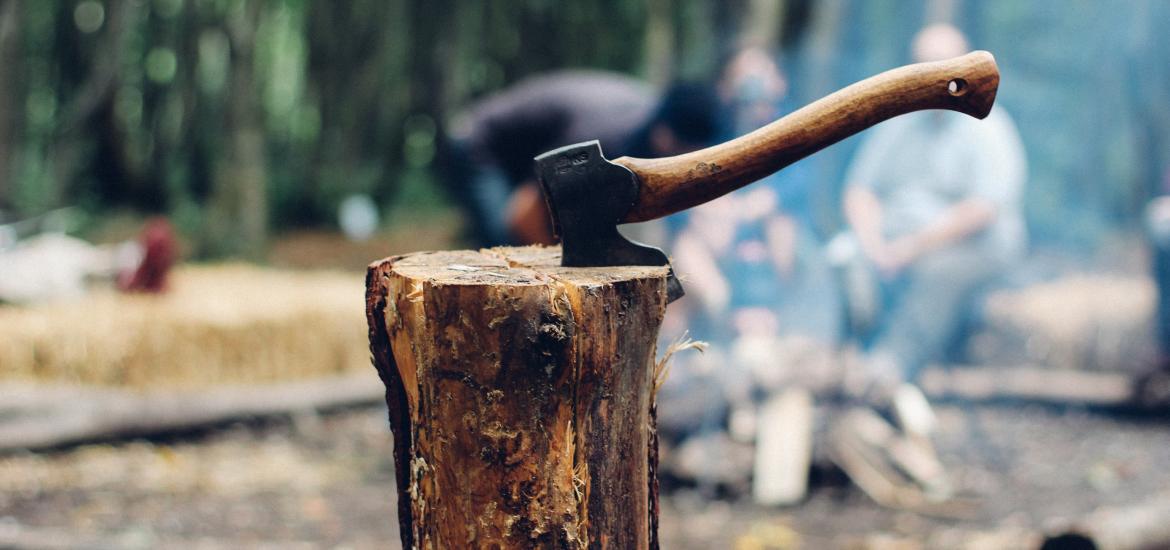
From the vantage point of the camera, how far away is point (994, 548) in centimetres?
328

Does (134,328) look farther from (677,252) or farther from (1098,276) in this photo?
(1098,276)

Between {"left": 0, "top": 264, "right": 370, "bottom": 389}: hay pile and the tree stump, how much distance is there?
406 centimetres

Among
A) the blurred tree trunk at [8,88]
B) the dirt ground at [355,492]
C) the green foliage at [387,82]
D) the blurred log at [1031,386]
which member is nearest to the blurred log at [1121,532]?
the dirt ground at [355,492]

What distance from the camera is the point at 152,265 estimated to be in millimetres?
5363

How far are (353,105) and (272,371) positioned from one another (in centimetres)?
670

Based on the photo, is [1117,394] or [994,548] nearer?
[994,548]

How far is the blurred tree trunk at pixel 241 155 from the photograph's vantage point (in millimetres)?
7332

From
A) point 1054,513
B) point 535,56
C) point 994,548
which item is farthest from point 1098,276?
point 535,56

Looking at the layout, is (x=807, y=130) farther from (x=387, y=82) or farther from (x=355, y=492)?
(x=387, y=82)

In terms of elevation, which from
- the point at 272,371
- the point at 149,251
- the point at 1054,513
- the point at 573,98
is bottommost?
the point at 1054,513

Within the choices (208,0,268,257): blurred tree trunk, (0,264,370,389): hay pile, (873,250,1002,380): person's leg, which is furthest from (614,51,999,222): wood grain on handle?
(208,0,268,257): blurred tree trunk

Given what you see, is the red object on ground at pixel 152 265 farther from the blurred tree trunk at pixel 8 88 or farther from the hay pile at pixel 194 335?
the blurred tree trunk at pixel 8 88

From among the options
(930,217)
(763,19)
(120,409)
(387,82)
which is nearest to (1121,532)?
(930,217)

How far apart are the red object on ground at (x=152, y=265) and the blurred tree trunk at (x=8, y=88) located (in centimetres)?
133
